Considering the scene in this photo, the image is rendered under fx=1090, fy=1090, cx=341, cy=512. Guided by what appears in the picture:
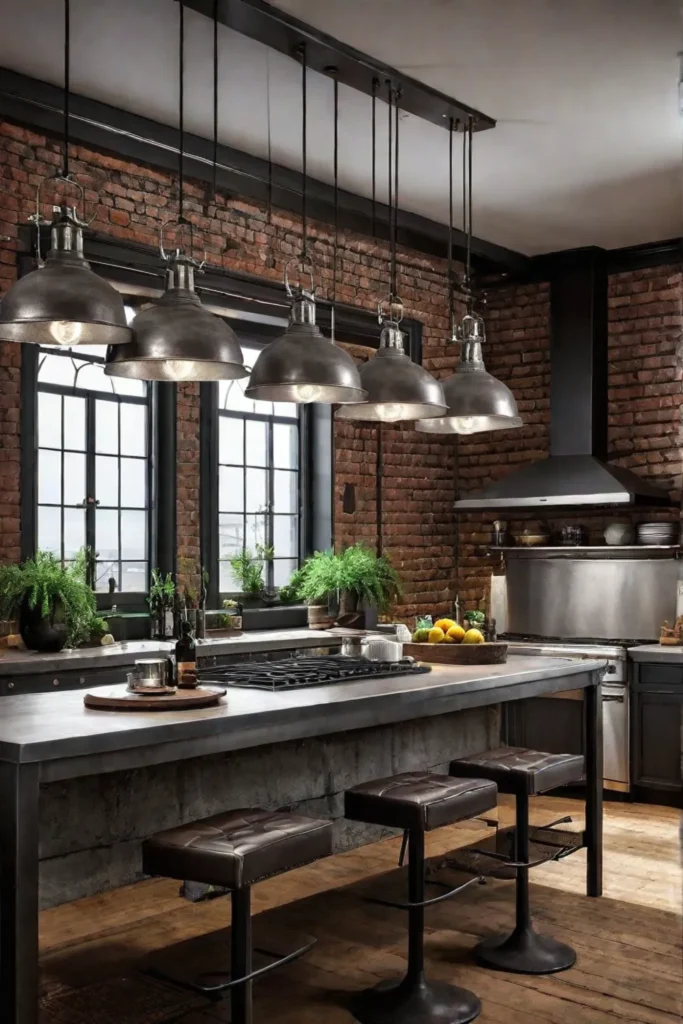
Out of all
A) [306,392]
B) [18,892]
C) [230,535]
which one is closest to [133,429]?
[230,535]

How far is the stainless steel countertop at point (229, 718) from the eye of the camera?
9.24 feet

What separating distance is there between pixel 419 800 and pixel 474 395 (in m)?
1.92

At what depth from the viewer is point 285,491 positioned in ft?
24.7

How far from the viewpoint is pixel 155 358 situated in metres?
3.60

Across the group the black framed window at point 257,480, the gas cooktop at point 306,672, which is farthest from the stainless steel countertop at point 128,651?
the gas cooktop at point 306,672

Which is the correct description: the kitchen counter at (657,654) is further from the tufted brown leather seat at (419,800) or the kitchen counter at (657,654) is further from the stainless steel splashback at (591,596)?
the tufted brown leather seat at (419,800)

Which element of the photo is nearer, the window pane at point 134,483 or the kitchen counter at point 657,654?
the window pane at point 134,483

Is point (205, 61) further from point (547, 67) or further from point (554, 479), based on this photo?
point (554, 479)

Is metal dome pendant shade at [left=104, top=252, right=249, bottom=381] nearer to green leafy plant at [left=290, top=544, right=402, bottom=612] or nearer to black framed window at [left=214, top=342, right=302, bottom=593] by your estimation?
black framed window at [left=214, top=342, right=302, bottom=593]

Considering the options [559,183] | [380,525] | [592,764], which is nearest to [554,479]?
[380,525]

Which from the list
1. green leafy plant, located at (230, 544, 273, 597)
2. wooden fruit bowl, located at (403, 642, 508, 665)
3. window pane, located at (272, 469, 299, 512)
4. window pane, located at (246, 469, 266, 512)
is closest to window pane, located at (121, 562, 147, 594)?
green leafy plant, located at (230, 544, 273, 597)

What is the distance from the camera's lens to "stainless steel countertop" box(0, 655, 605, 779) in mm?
2816

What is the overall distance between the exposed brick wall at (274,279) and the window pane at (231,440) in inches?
14.1

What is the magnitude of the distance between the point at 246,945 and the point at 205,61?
3.87 meters
